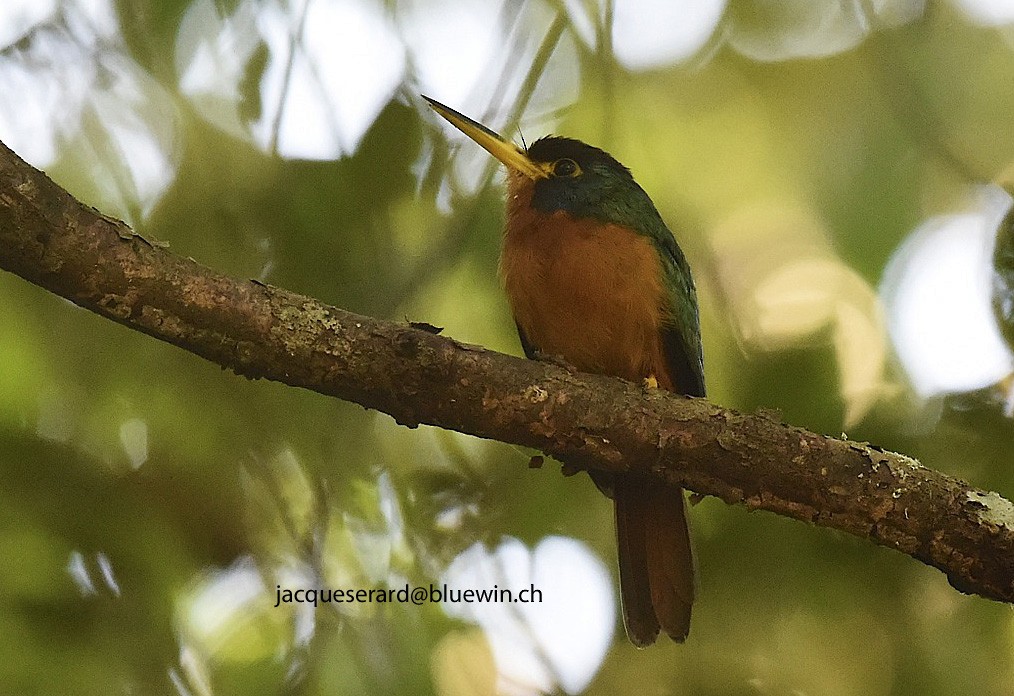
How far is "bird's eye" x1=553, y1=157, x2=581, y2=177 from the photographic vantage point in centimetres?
316

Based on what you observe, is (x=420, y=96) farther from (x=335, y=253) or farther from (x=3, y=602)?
(x=3, y=602)

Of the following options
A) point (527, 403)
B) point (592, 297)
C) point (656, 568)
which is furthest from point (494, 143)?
point (656, 568)

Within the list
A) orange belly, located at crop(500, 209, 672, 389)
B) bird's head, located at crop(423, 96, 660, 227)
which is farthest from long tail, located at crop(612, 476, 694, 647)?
bird's head, located at crop(423, 96, 660, 227)

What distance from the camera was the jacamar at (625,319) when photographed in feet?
9.06

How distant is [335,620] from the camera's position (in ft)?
7.84

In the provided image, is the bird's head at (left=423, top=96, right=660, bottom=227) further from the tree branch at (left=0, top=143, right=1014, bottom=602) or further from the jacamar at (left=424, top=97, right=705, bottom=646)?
the tree branch at (left=0, top=143, right=1014, bottom=602)

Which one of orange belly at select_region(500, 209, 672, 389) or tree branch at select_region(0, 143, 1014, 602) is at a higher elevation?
orange belly at select_region(500, 209, 672, 389)

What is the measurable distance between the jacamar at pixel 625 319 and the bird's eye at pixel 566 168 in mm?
163

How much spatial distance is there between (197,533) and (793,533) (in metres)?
1.46

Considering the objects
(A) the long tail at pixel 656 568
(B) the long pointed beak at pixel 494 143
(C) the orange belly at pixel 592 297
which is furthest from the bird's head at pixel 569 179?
(A) the long tail at pixel 656 568

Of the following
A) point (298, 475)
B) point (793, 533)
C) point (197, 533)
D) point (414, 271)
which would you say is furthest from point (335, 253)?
point (793, 533)

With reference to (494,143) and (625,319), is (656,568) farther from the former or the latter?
(494,143)

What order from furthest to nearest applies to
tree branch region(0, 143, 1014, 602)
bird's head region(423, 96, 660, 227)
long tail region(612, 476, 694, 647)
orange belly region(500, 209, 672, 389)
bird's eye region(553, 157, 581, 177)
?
bird's eye region(553, 157, 581, 177) < bird's head region(423, 96, 660, 227) < orange belly region(500, 209, 672, 389) < long tail region(612, 476, 694, 647) < tree branch region(0, 143, 1014, 602)

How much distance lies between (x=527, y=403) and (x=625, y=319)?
2.51ft
